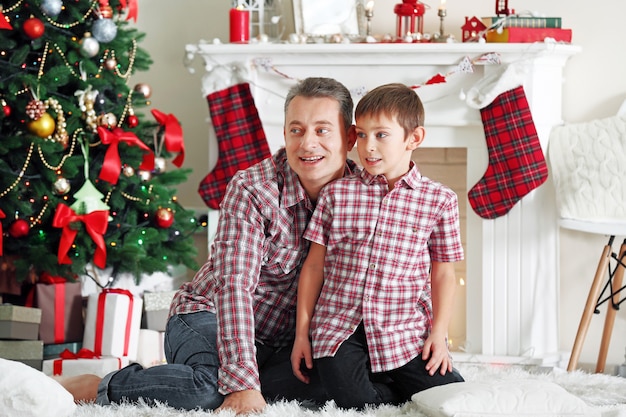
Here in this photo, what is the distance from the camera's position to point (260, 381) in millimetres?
2143

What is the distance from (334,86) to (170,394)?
0.77 meters

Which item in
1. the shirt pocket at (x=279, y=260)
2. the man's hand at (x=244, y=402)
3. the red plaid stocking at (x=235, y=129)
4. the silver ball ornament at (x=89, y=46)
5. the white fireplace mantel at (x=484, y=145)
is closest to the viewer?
the man's hand at (x=244, y=402)

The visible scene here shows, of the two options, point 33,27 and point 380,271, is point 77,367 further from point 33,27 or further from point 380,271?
point 380,271

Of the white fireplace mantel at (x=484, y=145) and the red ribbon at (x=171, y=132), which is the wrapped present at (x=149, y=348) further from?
the white fireplace mantel at (x=484, y=145)

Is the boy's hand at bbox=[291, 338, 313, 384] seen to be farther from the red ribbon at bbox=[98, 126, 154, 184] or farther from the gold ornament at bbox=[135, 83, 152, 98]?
the gold ornament at bbox=[135, 83, 152, 98]

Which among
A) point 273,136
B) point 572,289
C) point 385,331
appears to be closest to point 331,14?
point 273,136

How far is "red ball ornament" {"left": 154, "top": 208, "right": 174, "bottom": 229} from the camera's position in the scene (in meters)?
3.17

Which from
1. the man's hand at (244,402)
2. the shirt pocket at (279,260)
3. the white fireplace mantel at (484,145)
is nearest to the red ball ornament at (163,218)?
the white fireplace mantel at (484,145)

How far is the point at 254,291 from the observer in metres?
2.17

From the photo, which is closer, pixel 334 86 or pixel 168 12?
pixel 334 86

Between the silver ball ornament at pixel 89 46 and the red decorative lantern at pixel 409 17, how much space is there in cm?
103

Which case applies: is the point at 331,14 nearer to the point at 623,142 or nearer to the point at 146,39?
the point at 146,39

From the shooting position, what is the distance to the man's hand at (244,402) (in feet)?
6.35

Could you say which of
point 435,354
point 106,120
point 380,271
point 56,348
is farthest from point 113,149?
point 435,354
